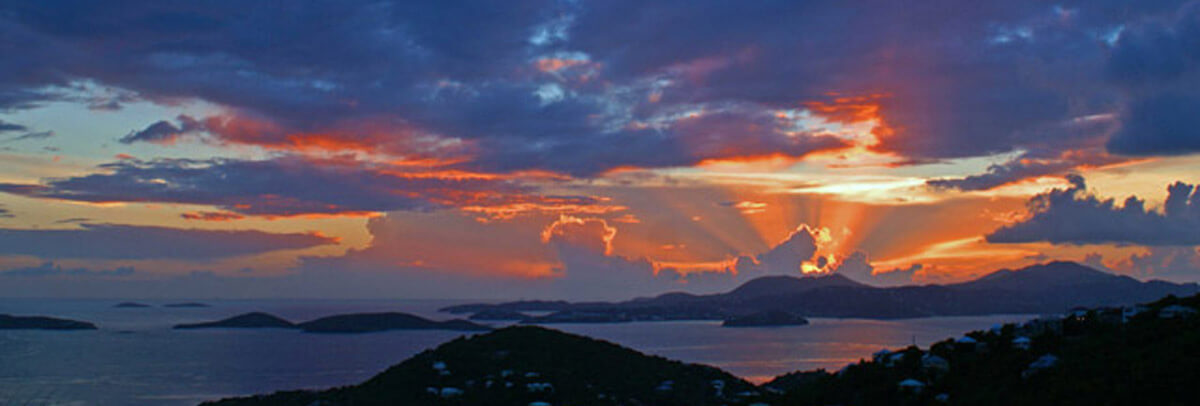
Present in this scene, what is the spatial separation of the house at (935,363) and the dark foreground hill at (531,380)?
40516 mm

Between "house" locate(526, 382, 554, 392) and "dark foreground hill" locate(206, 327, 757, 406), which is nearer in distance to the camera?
"dark foreground hill" locate(206, 327, 757, 406)

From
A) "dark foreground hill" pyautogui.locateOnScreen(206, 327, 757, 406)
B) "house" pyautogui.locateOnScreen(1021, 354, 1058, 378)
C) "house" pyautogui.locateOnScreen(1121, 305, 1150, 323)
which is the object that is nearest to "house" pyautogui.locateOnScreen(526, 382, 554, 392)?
"dark foreground hill" pyautogui.locateOnScreen(206, 327, 757, 406)

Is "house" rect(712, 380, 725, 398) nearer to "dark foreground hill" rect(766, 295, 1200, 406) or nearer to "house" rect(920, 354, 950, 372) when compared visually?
"dark foreground hill" rect(766, 295, 1200, 406)

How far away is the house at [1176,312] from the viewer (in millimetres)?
36125

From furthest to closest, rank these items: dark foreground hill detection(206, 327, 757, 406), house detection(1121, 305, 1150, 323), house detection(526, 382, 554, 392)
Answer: house detection(526, 382, 554, 392)
dark foreground hill detection(206, 327, 757, 406)
house detection(1121, 305, 1150, 323)

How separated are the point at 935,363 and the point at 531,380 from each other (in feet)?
186

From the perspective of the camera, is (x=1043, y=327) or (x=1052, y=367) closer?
(x=1052, y=367)

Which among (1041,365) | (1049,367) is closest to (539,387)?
(1041,365)

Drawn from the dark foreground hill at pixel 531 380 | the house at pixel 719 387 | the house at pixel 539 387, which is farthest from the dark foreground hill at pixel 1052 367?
the house at pixel 719 387

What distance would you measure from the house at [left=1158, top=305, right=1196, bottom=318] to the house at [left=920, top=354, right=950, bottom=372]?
9749mm

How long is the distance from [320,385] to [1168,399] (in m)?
146

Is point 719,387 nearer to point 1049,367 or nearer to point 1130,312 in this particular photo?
point 1130,312

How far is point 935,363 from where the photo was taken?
36.8 metres

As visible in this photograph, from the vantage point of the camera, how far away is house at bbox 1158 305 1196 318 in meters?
36.1
